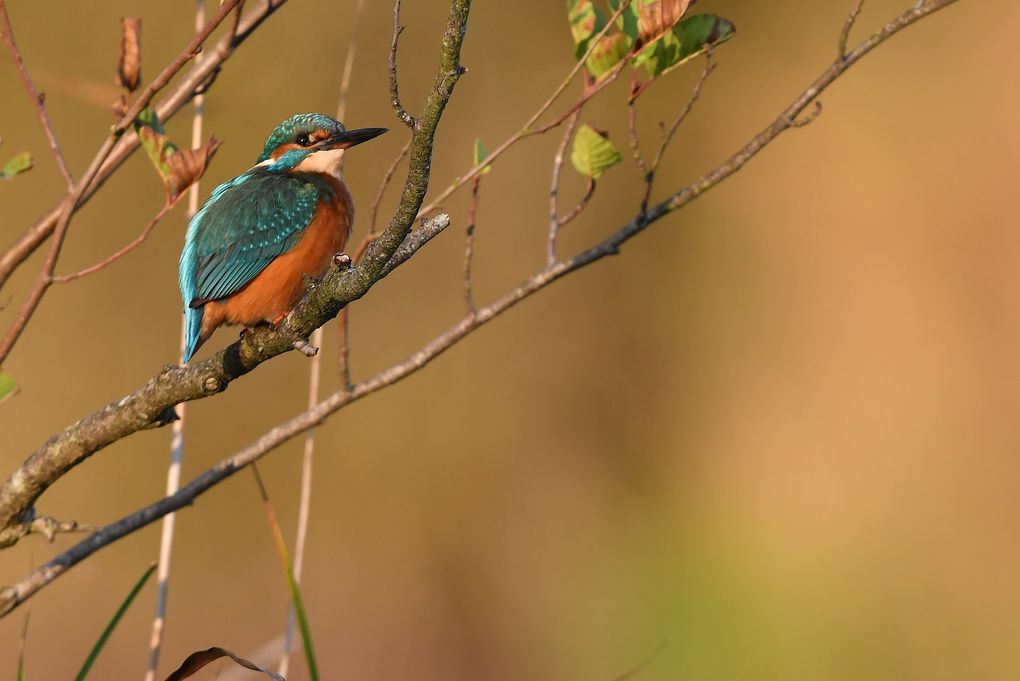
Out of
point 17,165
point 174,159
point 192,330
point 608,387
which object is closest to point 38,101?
point 17,165

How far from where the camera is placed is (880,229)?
204 inches

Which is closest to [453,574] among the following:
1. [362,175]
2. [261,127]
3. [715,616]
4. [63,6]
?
[715,616]

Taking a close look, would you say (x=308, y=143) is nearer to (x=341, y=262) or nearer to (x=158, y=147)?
(x=158, y=147)

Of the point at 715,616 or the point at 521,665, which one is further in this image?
the point at 521,665

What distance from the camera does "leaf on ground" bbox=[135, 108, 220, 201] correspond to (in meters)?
1.73

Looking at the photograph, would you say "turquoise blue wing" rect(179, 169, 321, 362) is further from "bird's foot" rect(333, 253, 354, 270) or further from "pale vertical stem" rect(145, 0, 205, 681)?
"bird's foot" rect(333, 253, 354, 270)

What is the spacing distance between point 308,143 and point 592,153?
119 cm

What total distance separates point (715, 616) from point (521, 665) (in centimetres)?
98

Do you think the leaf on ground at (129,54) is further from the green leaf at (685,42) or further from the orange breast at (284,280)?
the green leaf at (685,42)

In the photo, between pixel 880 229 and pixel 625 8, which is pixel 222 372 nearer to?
pixel 625 8

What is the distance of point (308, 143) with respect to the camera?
2936 millimetres

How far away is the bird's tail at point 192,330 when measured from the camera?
2.54m

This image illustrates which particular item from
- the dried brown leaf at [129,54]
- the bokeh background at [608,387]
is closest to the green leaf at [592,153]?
the dried brown leaf at [129,54]

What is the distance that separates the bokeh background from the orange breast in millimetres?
1684
